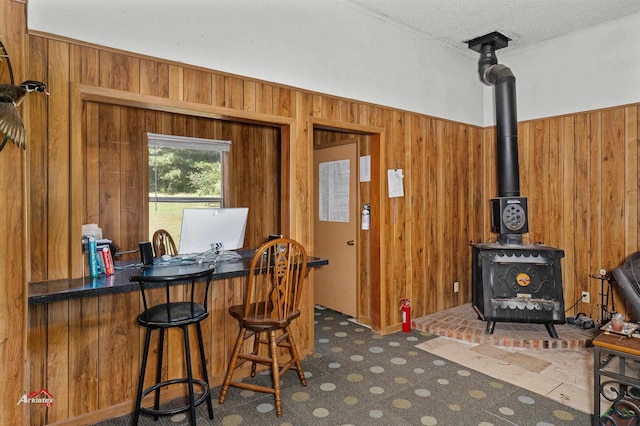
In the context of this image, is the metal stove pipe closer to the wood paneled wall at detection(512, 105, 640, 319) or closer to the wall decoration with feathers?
the wood paneled wall at detection(512, 105, 640, 319)

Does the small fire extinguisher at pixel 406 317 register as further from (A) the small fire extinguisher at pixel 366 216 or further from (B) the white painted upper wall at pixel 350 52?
(B) the white painted upper wall at pixel 350 52

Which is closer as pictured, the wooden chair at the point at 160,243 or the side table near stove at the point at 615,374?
the side table near stove at the point at 615,374

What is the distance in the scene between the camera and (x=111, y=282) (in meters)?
2.21

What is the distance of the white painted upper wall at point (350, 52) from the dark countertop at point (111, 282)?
1391 millimetres

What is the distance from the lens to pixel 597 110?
393cm

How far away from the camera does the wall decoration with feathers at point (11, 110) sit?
1616 mm

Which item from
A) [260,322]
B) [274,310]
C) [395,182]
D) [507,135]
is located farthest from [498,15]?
[260,322]

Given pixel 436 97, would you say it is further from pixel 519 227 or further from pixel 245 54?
pixel 245 54

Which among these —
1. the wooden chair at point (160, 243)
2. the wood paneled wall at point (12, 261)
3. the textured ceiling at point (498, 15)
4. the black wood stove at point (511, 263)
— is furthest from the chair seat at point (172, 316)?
the textured ceiling at point (498, 15)

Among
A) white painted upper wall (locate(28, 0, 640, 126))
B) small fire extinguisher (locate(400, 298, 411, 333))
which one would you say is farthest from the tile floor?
white painted upper wall (locate(28, 0, 640, 126))

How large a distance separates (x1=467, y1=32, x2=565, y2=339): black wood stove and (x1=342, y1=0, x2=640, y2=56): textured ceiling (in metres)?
0.49

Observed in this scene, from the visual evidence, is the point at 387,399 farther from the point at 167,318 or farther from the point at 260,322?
the point at 167,318

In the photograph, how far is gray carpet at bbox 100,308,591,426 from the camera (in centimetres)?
236

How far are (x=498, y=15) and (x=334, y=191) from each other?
240 cm
